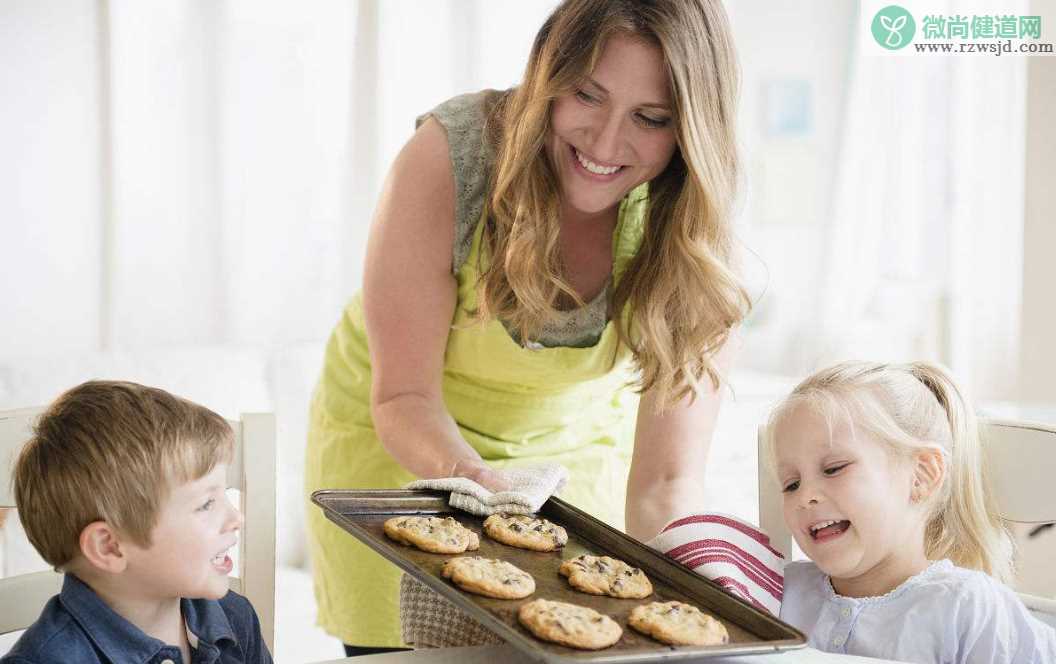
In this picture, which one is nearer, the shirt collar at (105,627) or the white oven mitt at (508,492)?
the shirt collar at (105,627)

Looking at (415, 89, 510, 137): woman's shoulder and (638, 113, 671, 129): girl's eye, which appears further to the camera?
(415, 89, 510, 137): woman's shoulder

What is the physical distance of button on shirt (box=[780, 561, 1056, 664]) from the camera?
1.45 metres

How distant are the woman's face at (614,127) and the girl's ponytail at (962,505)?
0.50 meters

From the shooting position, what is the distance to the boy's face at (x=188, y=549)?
1344 mm

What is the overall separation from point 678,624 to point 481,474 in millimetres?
528

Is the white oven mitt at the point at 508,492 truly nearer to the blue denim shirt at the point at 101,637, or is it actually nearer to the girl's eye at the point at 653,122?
the blue denim shirt at the point at 101,637

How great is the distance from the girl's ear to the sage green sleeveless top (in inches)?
20.4

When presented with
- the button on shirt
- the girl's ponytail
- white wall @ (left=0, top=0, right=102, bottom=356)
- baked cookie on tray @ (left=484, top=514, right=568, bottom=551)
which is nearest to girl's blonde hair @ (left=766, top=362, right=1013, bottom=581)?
the girl's ponytail

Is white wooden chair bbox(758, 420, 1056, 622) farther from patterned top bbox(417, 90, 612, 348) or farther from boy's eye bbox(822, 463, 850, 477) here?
patterned top bbox(417, 90, 612, 348)

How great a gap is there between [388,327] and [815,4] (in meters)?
3.55

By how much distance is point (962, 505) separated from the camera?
1692 millimetres

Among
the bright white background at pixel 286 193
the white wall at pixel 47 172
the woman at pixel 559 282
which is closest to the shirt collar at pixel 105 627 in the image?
the woman at pixel 559 282

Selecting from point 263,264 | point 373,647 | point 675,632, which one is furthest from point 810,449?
point 263,264

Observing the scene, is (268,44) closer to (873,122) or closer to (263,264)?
(263,264)
